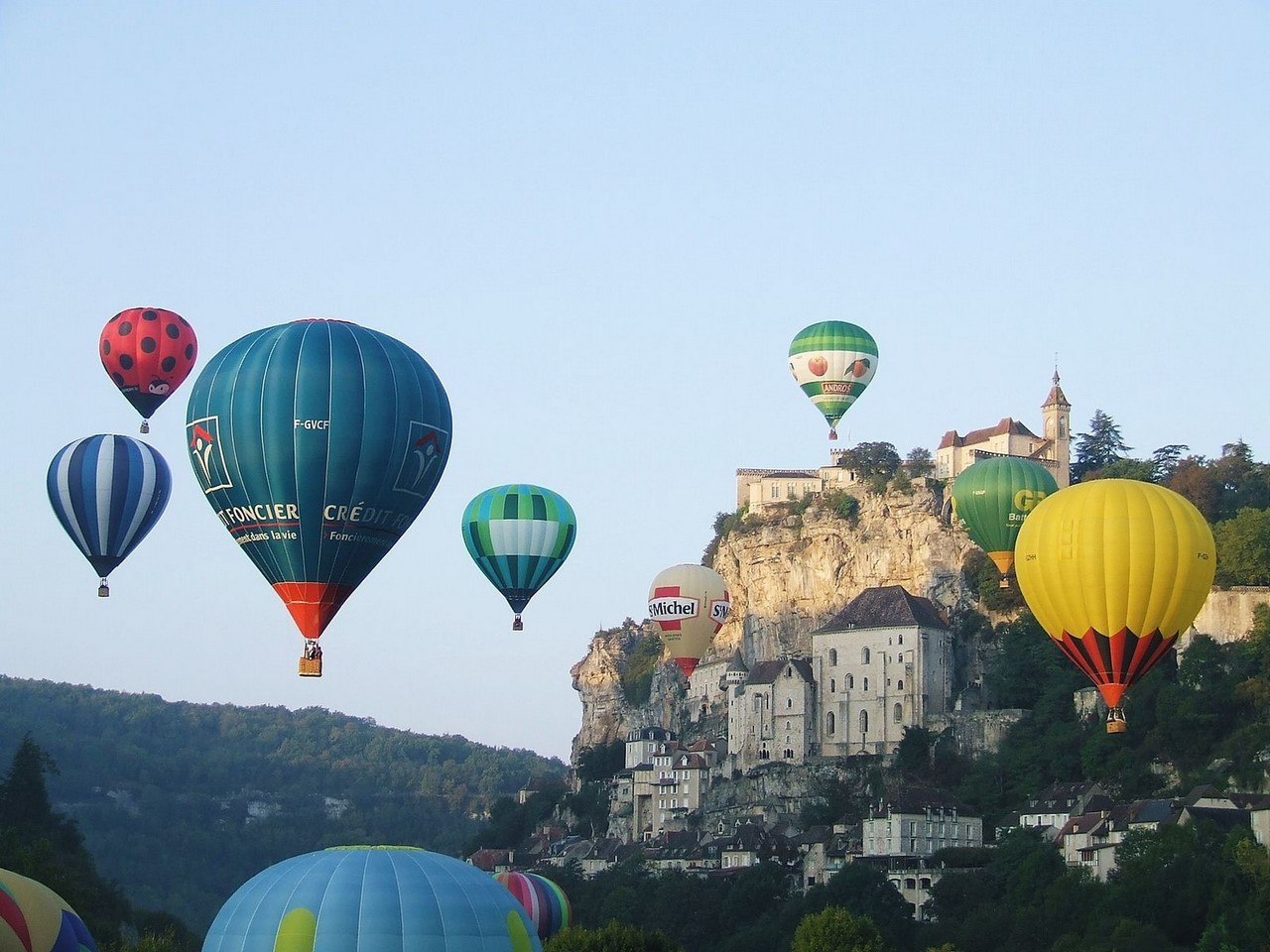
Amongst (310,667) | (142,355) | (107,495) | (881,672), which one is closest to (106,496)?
(107,495)

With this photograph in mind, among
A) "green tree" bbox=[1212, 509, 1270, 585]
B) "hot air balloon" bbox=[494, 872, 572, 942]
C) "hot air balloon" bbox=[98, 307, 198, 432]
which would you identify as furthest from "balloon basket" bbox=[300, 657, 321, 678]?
"green tree" bbox=[1212, 509, 1270, 585]

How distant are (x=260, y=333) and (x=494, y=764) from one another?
9104 centimetres

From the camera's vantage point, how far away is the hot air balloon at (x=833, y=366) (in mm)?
54344

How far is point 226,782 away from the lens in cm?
11244

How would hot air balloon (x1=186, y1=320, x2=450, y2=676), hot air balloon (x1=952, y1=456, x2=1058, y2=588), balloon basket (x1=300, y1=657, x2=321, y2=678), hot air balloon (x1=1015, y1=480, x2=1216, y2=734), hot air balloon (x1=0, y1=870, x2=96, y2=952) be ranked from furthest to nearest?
hot air balloon (x1=952, y1=456, x2=1058, y2=588) < hot air balloon (x1=1015, y1=480, x2=1216, y2=734) < hot air balloon (x1=186, y1=320, x2=450, y2=676) < balloon basket (x1=300, y1=657, x2=321, y2=678) < hot air balloon (x1=0, y1=870, x2=96, y2=952)

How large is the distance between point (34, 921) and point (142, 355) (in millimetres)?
17983

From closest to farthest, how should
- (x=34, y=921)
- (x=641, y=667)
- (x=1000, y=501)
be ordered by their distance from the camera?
(x=34, y=921) → (x=1000, y=501) → (x=641, y=667)

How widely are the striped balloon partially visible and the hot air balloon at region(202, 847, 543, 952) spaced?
460 inches

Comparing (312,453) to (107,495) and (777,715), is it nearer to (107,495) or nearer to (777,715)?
(107,495)

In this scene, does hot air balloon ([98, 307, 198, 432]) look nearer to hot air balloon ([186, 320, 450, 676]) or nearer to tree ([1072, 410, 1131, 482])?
hot air balloon ([186, 320, 450, 676])

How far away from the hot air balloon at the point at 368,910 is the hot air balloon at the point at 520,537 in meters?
12.1

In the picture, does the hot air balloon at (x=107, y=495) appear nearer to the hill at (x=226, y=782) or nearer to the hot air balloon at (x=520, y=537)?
the hot air balloon at (x=520, y=537)

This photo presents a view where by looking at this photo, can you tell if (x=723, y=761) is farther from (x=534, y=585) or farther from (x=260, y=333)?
(x=260, y=333)

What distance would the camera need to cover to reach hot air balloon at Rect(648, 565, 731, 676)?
2089 inches
